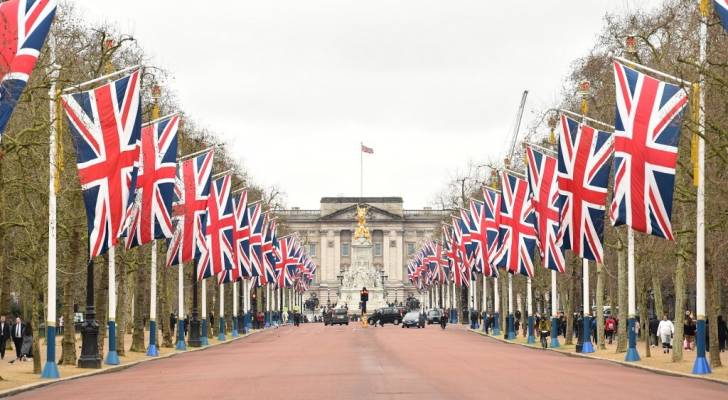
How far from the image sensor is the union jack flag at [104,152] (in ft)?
121

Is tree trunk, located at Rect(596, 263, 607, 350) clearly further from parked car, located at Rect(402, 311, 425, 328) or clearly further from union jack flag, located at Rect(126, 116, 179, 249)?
parked car, located at Rect(402, 311, 425, 328)

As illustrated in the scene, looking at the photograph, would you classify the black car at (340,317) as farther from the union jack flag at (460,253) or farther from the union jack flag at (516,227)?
the union jack flag at (516,227)

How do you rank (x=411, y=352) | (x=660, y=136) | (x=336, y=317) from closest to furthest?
(x=660, y=136) → (x=411, y=352) → (x=336, y=317)

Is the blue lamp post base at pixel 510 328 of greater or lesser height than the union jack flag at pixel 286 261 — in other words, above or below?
Answer: below

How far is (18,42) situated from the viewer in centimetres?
2883

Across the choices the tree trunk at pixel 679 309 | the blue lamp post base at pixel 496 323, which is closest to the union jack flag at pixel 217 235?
the tree trunk at pixel 679 309

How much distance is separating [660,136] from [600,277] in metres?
23.1

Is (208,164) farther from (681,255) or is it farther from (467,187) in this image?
(467,187)

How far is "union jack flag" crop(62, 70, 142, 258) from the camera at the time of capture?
3678cm

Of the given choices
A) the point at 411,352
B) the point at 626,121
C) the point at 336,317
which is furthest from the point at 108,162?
the point at 336,317

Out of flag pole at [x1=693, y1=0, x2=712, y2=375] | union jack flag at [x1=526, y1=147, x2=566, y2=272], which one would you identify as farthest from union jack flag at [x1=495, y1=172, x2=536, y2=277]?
flag pole at [x1=693, y1=0, x2=712, y2=375]

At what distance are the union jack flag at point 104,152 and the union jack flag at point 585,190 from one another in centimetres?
1634

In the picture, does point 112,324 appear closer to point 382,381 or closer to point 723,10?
point 382,381

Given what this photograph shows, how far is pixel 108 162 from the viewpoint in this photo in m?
37.5
